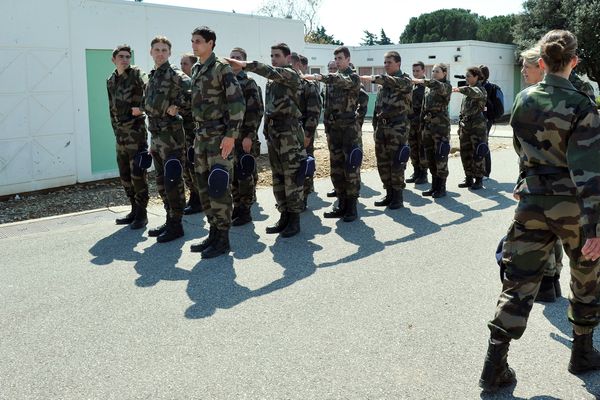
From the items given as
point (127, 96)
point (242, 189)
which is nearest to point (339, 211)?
point (242, 189)

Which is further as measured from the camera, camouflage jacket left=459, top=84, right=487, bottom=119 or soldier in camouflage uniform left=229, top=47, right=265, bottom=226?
Answer: camouflage jacket left=459, top=84, right=487, bottom=119

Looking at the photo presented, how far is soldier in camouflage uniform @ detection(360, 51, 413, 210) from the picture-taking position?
812cm

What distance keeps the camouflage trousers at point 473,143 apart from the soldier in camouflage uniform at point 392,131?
194 centimetres

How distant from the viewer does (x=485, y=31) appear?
159ft

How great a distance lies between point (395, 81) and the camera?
24.3 feet

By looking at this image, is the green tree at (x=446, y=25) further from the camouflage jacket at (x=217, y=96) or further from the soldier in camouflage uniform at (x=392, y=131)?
the camouflage jacket at (x=217, y=96)

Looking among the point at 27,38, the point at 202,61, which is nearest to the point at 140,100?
the point at 202,61

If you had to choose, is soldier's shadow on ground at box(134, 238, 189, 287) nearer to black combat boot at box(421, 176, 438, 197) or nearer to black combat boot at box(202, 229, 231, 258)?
black combat boot at box(202, 229, 231, 258)

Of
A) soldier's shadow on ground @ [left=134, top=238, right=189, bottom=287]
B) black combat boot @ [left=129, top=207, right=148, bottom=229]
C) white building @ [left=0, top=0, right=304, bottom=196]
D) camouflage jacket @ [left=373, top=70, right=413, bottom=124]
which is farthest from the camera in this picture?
white building @ [left=0, top=0, right=304, bottom=196]

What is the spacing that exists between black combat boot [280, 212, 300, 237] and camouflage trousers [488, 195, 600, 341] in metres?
3.65

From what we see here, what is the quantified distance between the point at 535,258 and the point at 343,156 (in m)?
4.60

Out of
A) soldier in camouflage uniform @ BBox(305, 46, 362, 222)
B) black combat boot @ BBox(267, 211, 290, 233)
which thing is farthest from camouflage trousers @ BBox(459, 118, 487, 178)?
black combat boot @ BBox(267, 211, 290, 233)

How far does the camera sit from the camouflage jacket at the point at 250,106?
7.41 meters

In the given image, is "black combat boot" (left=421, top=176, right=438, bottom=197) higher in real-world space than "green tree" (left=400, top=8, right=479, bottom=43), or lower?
lower
